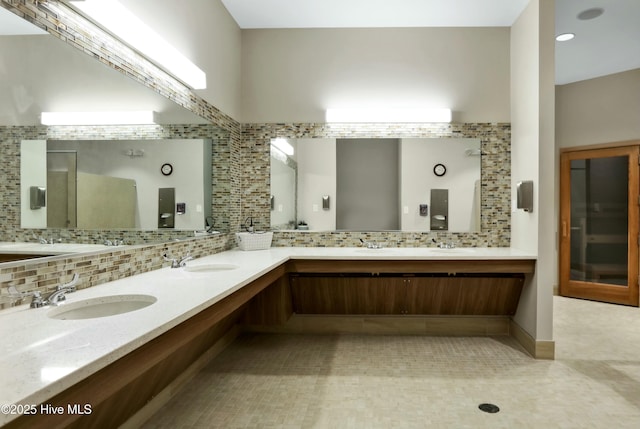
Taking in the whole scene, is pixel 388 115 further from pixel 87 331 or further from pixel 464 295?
pixel 87 331

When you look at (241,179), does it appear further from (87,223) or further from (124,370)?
(124,370)

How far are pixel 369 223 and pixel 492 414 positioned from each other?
1.85 metres

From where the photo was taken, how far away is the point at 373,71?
3.49 m

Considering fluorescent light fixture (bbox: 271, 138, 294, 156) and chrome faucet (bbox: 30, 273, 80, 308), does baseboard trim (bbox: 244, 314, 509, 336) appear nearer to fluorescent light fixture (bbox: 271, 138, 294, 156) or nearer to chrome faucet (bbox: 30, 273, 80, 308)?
fluorescent light fixture (bbox: 271, 138, 294, 156)

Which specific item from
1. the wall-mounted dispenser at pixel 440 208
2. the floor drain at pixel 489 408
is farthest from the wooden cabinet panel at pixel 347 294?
the floor drain at pixel 489 408

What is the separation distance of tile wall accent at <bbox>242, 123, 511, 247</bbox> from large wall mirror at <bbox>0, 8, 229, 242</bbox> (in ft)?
2.06

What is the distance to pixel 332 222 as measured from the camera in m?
3.52

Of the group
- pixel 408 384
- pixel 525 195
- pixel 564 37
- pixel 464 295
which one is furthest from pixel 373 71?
pixel 408 384

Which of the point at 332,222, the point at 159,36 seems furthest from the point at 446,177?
the point at 159,36

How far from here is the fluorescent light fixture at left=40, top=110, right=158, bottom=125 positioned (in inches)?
60.2

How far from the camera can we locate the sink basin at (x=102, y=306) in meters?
1.41

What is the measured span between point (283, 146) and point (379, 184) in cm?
100

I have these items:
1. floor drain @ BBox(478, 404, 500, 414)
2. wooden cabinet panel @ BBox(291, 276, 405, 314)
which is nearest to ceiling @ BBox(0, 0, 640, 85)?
wooden cabinet panel @ BBox(291, 276, 405, 314)

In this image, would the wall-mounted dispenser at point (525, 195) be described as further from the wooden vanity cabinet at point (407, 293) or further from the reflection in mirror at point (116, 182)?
the reflection in mirror at point (116, 182)
